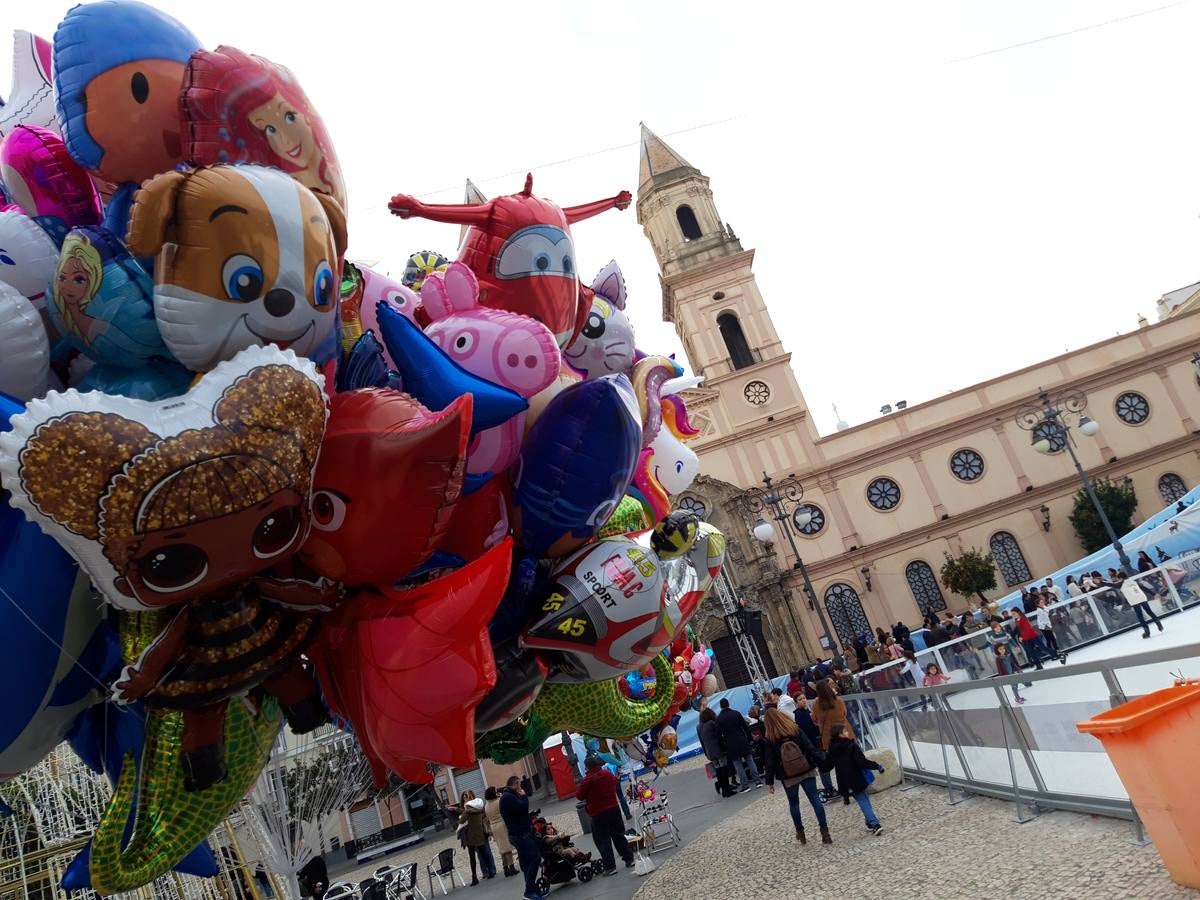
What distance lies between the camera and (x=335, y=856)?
95.2 ft

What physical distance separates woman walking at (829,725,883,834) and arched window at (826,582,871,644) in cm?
2538

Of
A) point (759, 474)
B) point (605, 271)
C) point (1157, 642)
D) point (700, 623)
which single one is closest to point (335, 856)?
point (700, 623)

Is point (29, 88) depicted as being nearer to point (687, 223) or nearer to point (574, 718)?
point (574, 718)

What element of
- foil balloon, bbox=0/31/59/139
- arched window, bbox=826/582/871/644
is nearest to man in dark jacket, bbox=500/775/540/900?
foil balloon, bbox=0/31/59/139

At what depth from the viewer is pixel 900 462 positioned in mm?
35500

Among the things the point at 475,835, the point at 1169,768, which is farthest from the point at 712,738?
the point at 1169,768

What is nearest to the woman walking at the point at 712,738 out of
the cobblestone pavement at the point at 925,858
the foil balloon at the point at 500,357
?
the cobblestone pavement at the point at 925,858

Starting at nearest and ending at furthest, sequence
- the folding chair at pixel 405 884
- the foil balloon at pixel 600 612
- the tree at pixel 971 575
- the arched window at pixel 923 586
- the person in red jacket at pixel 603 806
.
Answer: the foil balloon at pixel 600 612 < the person in red jacket at pixel 603 806 < the folding chair at pixel 405 884 < the tree at pixel 971 575 < the arched window at pixel 923 586

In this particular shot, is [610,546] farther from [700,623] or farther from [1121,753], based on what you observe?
[700,623]

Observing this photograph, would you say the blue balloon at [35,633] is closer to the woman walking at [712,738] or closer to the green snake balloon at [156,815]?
the green snake balloon at [156,815]

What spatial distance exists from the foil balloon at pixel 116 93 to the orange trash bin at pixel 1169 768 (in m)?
5.20

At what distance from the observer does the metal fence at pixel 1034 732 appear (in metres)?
5.30

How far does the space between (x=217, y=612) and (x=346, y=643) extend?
19.2 inches

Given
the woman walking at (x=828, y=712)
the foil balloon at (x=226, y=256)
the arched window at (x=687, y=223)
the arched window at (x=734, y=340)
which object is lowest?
the woman walking at (x=828, y=712)
